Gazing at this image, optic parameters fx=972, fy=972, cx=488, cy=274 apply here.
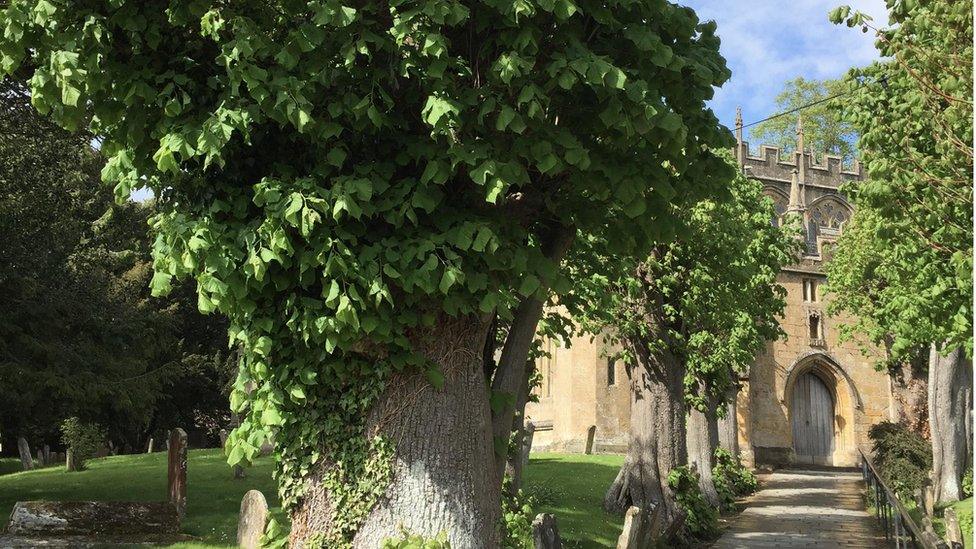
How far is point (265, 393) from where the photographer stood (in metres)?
7.36

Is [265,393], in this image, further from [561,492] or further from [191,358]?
[191,358]

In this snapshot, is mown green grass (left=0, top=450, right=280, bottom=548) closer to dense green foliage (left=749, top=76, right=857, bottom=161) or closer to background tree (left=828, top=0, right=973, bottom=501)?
background tree (left=828, top=0, right=973, bottom=501)

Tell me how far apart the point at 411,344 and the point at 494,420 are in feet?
4.25

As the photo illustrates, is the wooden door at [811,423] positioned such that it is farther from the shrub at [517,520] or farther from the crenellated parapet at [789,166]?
the shrub at [517,520]

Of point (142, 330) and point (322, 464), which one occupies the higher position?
point (142, 330)

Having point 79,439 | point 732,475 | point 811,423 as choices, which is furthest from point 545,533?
point 811,423

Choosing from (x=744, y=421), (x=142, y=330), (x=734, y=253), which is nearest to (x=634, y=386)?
(x=734, y=253)

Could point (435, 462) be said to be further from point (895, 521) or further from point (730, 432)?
point (730, 432)

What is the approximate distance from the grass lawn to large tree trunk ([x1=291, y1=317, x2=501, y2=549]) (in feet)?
19.7

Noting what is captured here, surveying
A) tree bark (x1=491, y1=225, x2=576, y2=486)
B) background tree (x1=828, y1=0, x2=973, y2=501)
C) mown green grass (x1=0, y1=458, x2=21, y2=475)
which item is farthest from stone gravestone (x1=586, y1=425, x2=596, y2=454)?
tree bark (x1=491, y1=225, x2=576, y2=486)

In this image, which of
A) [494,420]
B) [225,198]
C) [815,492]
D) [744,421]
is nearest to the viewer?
[225,198]

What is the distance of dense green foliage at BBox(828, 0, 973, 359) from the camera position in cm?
973

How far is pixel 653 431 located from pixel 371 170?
12.3 metres

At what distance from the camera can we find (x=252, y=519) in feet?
33.3
